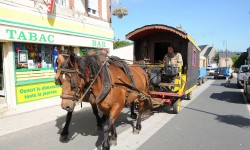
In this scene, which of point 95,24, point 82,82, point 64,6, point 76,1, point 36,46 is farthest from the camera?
point 95,24

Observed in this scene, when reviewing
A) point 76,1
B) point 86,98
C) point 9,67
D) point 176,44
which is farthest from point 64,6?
point 86,98

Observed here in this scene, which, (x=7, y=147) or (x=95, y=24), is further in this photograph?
(x=95, y=24)

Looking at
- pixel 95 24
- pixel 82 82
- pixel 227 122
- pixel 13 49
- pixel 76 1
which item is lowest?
pixel 227 122

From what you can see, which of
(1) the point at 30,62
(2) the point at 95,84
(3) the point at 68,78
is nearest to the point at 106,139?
(2) the point at 95,84

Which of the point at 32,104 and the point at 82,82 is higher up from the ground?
the point at 82,82

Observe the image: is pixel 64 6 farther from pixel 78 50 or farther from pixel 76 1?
pixel 78 50

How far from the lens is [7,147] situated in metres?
4.70

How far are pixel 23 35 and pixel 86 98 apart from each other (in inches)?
189

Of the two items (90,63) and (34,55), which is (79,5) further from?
(90,63)

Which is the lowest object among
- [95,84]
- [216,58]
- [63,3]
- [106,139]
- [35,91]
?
[106,139]

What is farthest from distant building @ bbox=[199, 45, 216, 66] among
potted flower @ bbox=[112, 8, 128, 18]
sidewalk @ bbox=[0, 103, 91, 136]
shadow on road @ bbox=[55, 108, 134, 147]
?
sidewalk @ bbox=[0, 103, 91, 136]

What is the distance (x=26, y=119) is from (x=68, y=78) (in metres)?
4.26

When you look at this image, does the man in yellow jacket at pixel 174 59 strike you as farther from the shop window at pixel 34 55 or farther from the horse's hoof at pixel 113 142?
the shop window at pixel 34 55

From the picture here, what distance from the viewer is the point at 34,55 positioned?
28.7ft
